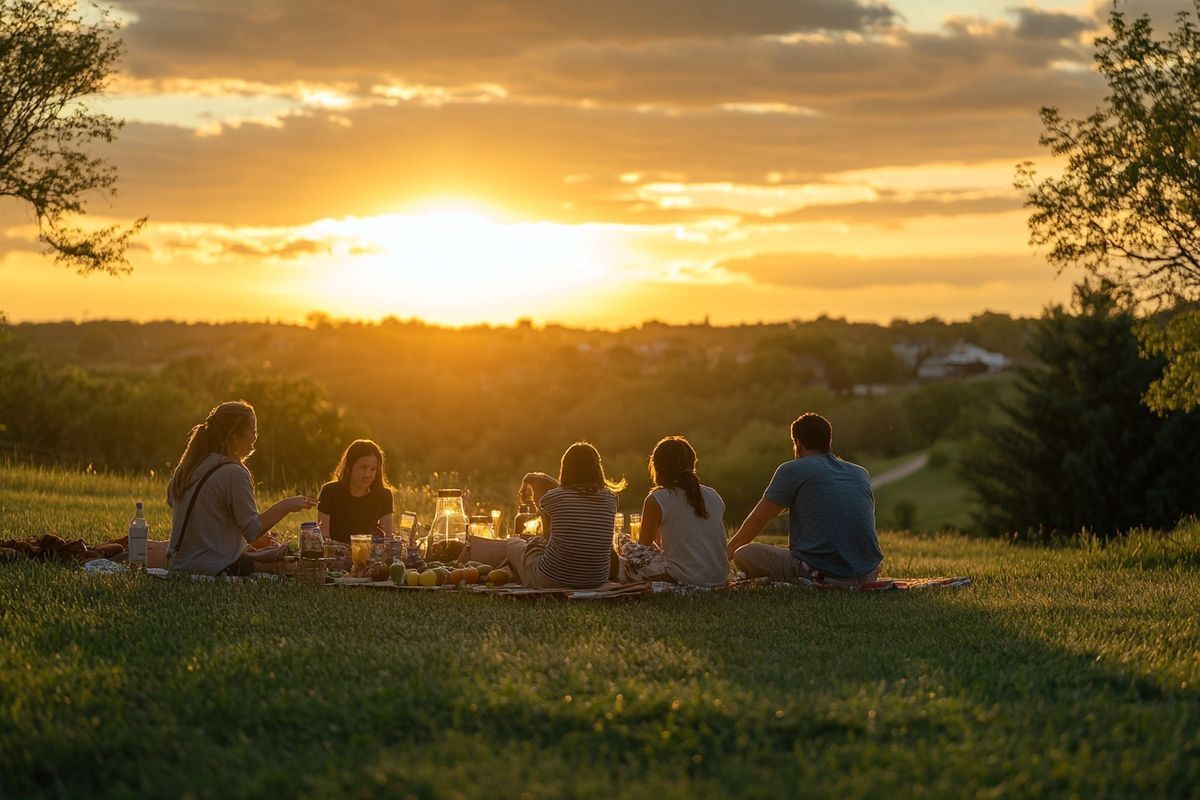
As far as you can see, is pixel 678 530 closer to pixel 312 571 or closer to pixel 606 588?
pixel 606 588

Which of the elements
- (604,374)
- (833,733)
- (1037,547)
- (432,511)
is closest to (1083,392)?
(1037,547)

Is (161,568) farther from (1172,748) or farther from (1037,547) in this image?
(1037,547)

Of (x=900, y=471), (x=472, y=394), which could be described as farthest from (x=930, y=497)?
(x=472, y=394)

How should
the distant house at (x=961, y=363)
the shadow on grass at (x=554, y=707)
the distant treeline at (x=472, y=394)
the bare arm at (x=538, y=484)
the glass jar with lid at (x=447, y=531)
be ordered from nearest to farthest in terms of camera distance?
the shadow on grass at (x=554, y=707)
the bare arm at (x=538, y=484)
the glass jar with lid at (x=447, y=531)
the distant treeline at (x=472, y=394)
the distant house at (x=961, y=363)

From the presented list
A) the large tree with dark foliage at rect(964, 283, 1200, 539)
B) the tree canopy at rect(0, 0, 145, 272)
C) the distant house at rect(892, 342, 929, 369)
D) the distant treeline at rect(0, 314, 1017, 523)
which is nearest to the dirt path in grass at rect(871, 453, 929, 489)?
the distant treeline at rect(0, 314, 1017, 523)

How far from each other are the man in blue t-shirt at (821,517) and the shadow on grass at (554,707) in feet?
7.17

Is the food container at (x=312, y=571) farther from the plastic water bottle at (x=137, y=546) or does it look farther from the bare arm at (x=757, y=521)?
the bare arm at (x=757, y=521)

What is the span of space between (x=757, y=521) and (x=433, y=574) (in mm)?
2847

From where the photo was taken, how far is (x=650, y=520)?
11.0 metres

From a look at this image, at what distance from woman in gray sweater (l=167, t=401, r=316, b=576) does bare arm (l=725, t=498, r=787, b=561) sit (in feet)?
12.2

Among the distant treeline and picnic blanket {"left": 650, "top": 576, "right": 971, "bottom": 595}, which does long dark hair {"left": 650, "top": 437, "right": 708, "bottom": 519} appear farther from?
the distant treeline

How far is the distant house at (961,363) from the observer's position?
449 ft

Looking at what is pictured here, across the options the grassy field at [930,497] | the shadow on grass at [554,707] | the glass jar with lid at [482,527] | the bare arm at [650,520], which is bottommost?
the grassy field at [930,497]

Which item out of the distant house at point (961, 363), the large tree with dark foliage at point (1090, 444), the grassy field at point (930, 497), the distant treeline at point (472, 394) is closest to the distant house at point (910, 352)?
the distant house at point (961, 363)
